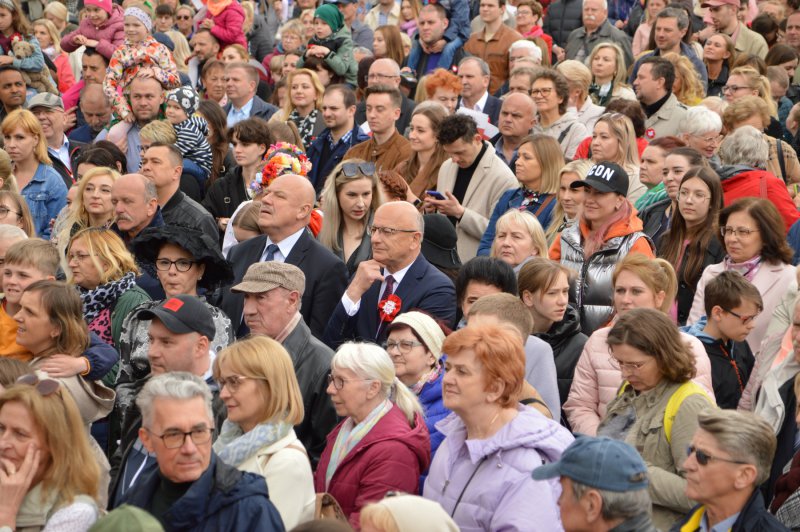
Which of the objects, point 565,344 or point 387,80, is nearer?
point 565,344

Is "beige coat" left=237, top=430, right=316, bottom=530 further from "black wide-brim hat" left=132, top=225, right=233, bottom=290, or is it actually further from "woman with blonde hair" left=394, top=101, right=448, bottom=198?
"woman with blonde hair" left=394, top=101, right=448, bottom=198

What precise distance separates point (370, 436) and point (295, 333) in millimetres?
1171

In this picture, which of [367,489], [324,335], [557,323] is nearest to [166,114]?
[324,335]

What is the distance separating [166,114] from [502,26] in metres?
4.82

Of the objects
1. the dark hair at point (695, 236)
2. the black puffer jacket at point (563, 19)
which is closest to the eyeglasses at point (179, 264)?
the dark hair at point (695, 236)

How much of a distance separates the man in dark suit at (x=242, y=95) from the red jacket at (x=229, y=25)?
79.1 inches

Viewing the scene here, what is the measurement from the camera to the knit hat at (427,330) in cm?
571

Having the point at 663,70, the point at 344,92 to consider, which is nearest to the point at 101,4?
the point at 344,92

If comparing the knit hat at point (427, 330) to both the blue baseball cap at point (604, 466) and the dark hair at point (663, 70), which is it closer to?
the blue baseball cap at point (604, 466)

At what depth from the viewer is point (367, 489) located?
4973 millimetres

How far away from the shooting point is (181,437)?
14.4 ft

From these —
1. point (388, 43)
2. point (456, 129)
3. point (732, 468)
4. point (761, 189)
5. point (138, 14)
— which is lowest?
point (388, 43)

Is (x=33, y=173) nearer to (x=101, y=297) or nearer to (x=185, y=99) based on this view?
(x=185, y=99)

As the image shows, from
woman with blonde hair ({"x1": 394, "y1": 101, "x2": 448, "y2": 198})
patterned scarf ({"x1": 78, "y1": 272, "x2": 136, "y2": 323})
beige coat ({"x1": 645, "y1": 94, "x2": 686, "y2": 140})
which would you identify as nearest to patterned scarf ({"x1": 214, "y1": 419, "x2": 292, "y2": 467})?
patterned scarf ({"x1": 78, "y1": 272, "x2": 136, "y2": 323})
